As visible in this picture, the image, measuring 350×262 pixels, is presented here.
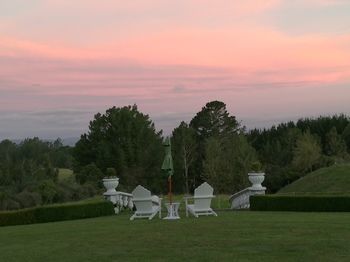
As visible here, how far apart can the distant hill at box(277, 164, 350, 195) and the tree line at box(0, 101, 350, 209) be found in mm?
11809

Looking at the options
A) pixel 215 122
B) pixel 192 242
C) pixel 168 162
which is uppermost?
pixel 215 122

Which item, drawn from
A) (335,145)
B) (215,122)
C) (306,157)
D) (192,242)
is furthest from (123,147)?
(192,242)

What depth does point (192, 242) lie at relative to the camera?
323 inches

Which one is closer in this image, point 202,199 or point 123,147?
point 202,199

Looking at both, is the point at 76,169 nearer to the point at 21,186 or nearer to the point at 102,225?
the point at 21,186

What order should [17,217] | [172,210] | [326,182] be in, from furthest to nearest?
[326,182]
[17,217]
[172,210]

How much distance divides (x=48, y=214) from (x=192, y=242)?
7501 millimetres

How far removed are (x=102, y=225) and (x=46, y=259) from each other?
450cm

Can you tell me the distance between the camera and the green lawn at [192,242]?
7027 mm

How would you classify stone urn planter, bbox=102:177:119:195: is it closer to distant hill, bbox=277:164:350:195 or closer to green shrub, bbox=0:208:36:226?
green shrub, bbox=0:208:36:226

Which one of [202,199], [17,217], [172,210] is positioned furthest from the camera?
[17,217]

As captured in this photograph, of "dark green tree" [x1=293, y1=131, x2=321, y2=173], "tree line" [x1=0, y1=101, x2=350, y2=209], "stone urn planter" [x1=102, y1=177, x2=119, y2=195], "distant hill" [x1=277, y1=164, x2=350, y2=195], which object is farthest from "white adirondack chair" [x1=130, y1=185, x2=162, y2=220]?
"dark green tree" [x1=293, y1=131, x2=321, y2=173]

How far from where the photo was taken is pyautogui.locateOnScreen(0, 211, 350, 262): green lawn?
23.1 feet

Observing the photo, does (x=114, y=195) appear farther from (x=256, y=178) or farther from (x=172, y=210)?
(x=256, y=178)
